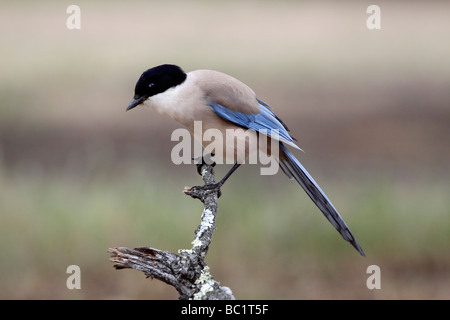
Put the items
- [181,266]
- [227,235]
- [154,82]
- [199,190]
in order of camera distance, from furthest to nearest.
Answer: [227,235]
[199,190]
[154,82]
[181,266]

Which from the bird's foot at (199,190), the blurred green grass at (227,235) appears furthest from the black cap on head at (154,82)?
the blurred green grass at (227,235)

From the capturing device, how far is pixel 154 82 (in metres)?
2.86

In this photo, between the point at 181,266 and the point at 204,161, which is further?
the point at 204,161

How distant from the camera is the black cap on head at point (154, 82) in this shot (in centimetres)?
283

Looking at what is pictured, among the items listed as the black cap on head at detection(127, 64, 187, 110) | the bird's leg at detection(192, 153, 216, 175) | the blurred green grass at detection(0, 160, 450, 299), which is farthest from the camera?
the blurred green grass at detection(0, 160, 450, 299)

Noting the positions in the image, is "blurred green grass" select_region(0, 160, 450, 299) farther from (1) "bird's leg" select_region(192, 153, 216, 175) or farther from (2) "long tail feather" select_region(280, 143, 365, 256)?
(2) "long tail feather" select_region(280, 143, 365, 256)

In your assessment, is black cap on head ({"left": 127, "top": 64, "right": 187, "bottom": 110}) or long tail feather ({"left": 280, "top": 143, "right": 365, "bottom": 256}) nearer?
black cap on head ({"left": 127, "top": 64, "right": 187, "bottom": 110})

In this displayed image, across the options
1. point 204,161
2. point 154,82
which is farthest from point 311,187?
point 154,82

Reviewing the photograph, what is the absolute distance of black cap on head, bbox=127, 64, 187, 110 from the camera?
9.27 ft

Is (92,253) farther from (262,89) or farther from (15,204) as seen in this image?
(262,89)

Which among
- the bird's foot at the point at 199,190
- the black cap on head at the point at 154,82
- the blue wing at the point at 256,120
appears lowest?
the bird's foot at the point at 199,190

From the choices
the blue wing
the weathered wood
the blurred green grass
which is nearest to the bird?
the blue wing

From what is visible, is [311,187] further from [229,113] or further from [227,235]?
[227,235]

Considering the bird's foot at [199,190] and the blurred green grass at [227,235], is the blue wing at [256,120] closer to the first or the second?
the bird's foot at [199,190]
